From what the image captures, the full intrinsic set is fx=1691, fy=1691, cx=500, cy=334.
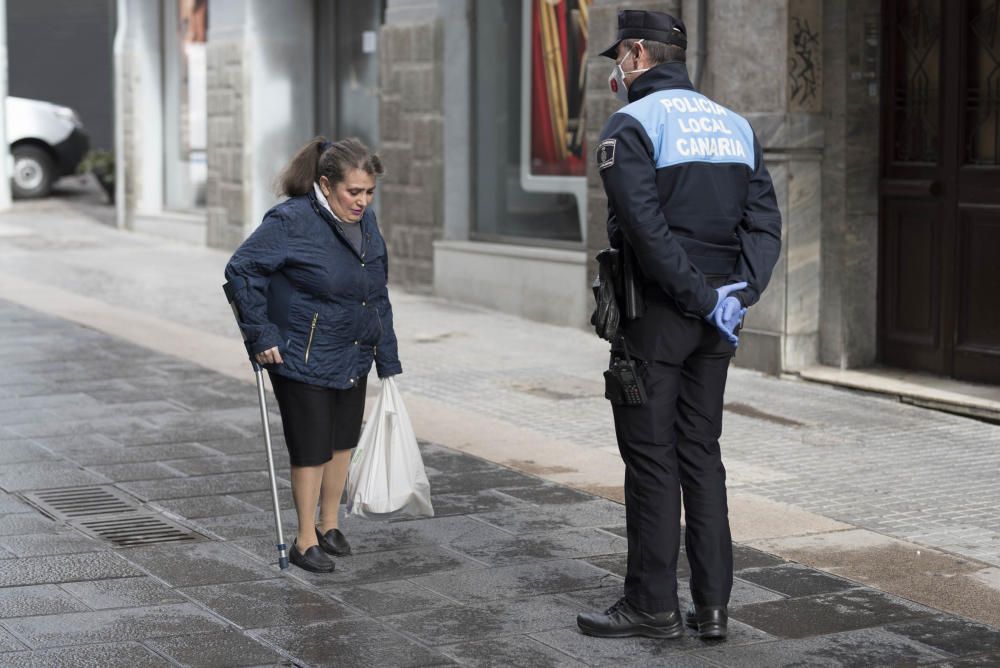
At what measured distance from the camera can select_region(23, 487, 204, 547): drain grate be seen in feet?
21.2

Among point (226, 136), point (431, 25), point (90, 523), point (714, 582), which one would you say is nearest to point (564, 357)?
point (431, 25)

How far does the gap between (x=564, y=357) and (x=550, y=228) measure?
2.23 m

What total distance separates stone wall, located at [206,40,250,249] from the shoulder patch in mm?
13075

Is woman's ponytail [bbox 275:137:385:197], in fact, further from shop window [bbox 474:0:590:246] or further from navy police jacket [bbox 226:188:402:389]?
shop window [bbox 474:0:590:246]

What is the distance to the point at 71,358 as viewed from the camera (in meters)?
11.2

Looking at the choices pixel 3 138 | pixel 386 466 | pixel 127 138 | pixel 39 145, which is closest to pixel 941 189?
pixel 386 466

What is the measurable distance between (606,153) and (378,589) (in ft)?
5.76

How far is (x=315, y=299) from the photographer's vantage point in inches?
232

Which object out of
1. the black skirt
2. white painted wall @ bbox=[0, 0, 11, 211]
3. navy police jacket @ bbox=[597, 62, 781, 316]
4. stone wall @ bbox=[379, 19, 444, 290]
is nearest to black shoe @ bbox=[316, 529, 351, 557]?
the black skirt

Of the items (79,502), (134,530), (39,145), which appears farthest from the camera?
(39,145)

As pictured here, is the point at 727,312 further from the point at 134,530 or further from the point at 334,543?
the point at 134,530

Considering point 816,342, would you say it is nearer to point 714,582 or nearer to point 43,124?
point 714,582

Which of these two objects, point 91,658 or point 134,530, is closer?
point 91,658

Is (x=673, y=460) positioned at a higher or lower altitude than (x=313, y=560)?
higher
